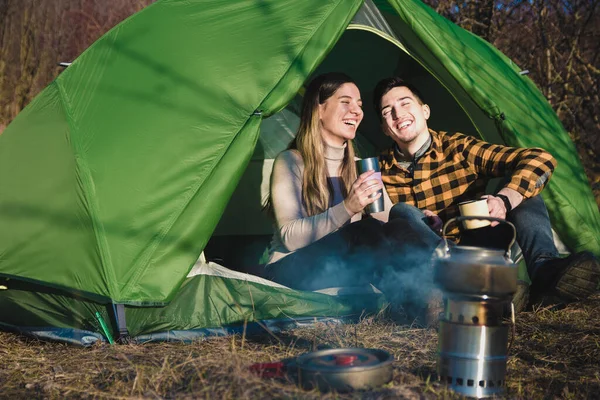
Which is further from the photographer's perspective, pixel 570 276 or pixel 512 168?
pixel 512 168

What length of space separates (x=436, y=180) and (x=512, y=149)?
1.23ft

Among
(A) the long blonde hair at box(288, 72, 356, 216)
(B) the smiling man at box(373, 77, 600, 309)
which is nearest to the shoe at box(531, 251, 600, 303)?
(B) the smiling man at box(373, 77, 600, 309)

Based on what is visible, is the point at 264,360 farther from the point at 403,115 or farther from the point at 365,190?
the point at 403,115

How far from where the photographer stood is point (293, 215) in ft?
9.56

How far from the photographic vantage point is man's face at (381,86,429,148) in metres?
3.13

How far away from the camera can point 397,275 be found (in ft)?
9.29

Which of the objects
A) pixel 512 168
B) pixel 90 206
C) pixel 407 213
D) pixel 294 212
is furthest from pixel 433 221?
pixel 90 206

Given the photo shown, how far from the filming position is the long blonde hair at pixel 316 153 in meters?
3.06

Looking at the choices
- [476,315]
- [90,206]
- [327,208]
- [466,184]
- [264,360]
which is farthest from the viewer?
[466,184]

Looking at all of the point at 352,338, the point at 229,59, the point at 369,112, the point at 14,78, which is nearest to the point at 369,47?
the point at 369,112

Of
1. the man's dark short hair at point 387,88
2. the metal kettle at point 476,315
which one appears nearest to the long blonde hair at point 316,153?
the man's dark short hair at point 387,88

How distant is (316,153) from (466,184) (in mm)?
722

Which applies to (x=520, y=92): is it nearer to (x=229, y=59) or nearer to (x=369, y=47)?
(x=369, y=47)

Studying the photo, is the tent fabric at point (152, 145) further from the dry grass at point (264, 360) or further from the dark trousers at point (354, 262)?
the dark trousers at point (354, 262)
